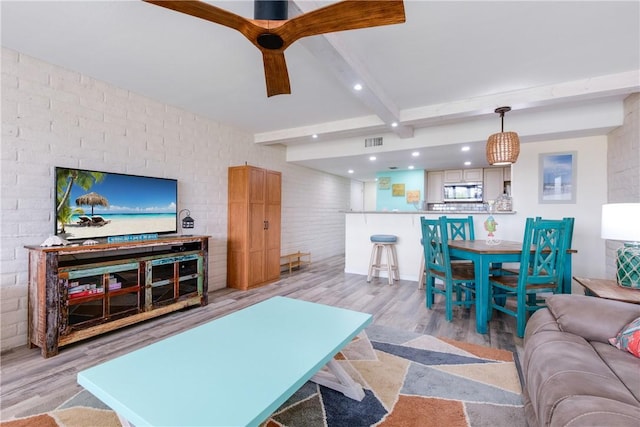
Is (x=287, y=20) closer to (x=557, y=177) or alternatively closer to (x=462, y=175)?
(x=557, y=177)

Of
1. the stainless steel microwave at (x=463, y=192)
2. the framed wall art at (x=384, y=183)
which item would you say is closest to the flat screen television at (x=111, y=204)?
the framed wall art at (x=384, y=183)

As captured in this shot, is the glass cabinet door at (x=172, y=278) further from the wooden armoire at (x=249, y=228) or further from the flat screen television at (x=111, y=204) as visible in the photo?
the wooden armoire at (x=249, y=228)

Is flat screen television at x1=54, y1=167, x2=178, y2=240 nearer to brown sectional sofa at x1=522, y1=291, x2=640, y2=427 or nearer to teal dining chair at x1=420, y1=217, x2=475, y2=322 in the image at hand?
teal dining chair at x1=420, y1=217, x2=475, y2=322

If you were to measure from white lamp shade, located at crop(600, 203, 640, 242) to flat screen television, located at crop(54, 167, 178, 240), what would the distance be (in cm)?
413

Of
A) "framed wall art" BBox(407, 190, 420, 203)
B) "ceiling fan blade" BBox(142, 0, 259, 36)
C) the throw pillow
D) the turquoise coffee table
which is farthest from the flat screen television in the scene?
"framed wall art" BBox(407, 190, 420, 203)

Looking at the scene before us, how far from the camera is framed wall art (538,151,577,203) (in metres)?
4.06

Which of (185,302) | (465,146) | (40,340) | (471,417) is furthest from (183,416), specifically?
(465,146)

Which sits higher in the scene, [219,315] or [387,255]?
[387,255]

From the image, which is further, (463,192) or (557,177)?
(463,192)

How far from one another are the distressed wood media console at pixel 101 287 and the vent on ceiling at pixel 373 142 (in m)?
3.10

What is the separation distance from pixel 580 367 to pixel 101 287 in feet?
11.0

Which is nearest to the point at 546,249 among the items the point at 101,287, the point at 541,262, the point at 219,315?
the point at 541,262

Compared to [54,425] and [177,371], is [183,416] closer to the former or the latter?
[177,371]

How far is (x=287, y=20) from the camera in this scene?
140 centimetres
